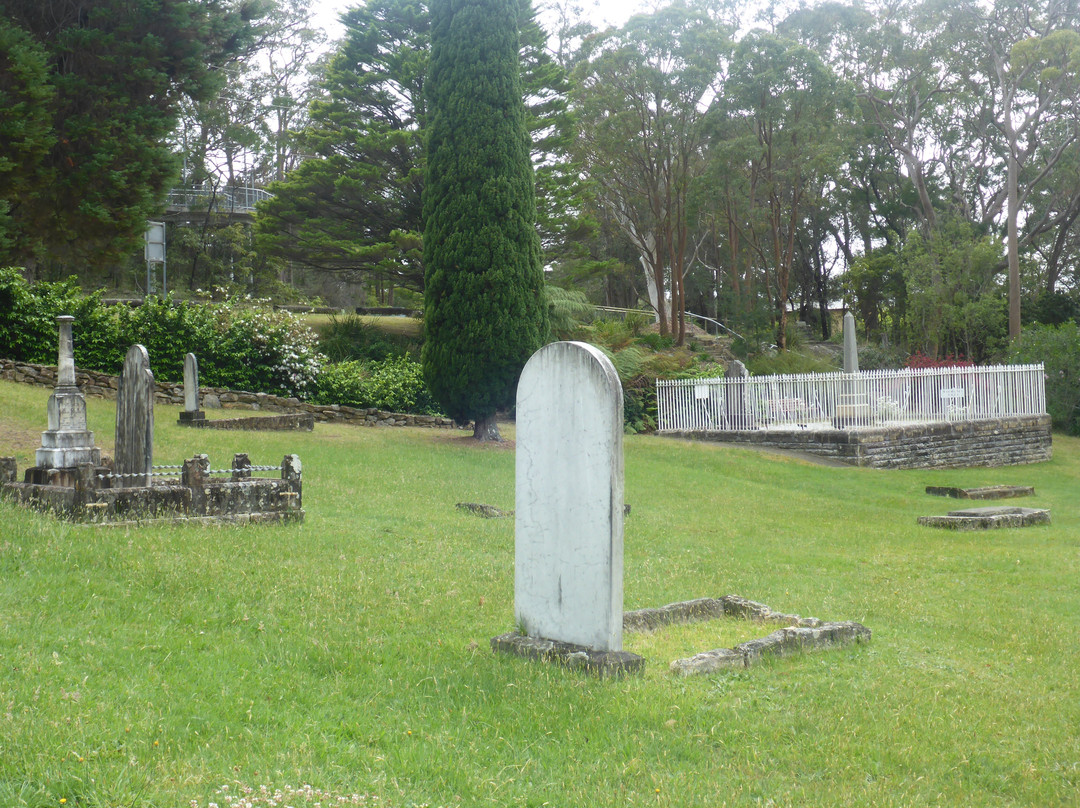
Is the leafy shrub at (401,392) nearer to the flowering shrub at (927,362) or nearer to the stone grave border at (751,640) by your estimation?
the stone grave border at (751,640)

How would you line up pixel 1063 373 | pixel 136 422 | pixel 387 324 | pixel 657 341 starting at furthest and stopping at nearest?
1. pixel 657 341
2. pixel 387 324
3. pixel 1063 373
4. pixel 136 422

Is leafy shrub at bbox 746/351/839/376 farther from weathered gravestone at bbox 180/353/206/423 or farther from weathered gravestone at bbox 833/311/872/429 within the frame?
weathered gravestone at bbox 180/353/206/423

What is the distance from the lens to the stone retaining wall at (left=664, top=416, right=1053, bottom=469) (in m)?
20.9

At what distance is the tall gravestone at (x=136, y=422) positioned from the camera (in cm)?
928

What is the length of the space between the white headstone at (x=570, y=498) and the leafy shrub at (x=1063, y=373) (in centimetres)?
2986

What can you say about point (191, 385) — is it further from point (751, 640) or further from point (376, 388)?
point (751, 640)

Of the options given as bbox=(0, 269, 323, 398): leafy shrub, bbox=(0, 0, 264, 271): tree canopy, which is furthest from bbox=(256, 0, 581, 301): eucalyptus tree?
bbox=(0, 0, 264, 271): tree canopy

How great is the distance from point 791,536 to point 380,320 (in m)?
21.8

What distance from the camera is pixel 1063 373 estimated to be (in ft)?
98.4

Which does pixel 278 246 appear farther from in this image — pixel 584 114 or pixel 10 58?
pixel 10 58

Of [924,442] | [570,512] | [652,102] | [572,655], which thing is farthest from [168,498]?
[652,102]

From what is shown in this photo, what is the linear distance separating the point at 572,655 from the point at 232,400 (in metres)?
17.3

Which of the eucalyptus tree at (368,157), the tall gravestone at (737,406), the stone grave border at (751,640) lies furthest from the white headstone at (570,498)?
the eucalyptus tree at (368,157)

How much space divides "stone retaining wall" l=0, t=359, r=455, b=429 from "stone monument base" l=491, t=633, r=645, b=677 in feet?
50.7
